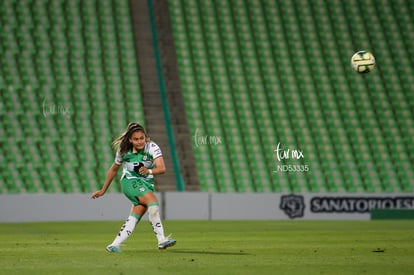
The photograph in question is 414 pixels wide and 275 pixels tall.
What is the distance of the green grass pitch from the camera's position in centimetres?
941

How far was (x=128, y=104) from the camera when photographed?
2984 cm

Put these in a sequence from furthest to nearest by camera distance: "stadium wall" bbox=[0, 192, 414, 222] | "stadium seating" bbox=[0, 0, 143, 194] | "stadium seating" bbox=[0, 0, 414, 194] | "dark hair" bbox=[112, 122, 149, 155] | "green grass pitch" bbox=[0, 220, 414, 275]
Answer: "stadium seating" bbox=[0, 0, 414, 194], "stadium seating" bbox=[0, 0, 143, 194], "stadium wall" bbox=[0, 192, 414, 222], "dark hair" bbox=[112, 122, 149, 155], "green grass pitch" bbox=[0, 220, 414, 275]

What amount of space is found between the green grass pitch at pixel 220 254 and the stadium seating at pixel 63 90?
359 inches

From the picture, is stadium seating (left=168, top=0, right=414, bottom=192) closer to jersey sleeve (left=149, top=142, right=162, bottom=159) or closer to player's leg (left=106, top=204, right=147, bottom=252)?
player's leg (left=106, top=204, right=147, bottom=252)

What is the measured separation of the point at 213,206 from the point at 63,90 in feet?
24.7

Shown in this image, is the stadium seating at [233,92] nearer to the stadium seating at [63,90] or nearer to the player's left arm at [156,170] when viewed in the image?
the stadium seating at [63,90]

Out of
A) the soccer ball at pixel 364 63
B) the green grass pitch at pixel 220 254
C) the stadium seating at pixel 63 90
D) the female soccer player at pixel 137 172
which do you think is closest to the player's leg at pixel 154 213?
the female soccer player at pixel 137 172

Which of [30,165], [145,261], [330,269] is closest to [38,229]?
[30,165]

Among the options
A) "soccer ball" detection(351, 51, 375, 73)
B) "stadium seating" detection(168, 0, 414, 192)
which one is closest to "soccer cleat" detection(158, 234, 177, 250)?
"soccer ball" detection(351, 51, 375, 73)

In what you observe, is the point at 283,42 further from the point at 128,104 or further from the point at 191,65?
the point at 128,104

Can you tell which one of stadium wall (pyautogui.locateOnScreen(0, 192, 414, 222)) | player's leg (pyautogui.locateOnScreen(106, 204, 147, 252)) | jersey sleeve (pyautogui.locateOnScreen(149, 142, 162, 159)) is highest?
jersey sleeve (pyautogui.locateOnScreen(149, 142, 162, 159))

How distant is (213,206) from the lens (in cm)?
2508

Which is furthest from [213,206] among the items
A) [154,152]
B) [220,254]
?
[154,152]

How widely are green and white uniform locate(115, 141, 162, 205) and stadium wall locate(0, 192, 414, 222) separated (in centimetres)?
1245
